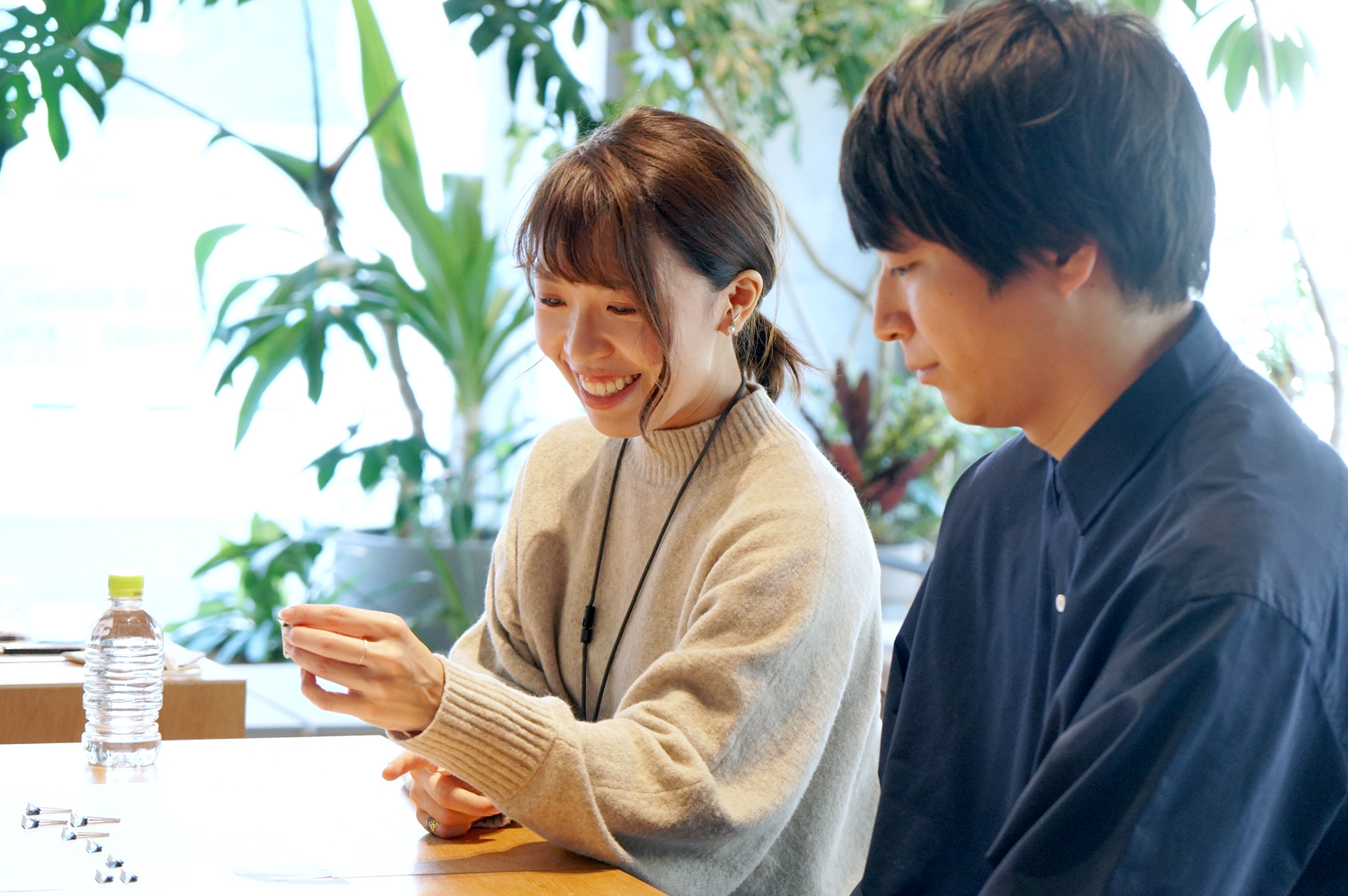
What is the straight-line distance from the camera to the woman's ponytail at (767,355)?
1.48 metres

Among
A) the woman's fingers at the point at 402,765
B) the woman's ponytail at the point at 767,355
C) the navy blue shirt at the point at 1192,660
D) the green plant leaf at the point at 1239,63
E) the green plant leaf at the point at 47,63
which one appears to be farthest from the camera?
the green plant leaf at the point at 47,63

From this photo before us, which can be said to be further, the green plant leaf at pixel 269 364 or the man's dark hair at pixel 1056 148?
the green plant leaf at pixel 269 364

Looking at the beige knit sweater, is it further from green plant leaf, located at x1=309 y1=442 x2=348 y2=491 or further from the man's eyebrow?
green plant leaf, located at x1=309 y1=442 x2=348 y2=491

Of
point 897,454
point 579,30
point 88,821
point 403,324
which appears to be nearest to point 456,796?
point 88,821

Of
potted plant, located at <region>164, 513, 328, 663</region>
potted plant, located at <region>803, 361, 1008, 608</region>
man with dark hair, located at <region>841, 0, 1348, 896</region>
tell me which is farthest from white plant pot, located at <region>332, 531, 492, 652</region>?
man with dark hair, located at <region>841, 0, 1348, 896</region>

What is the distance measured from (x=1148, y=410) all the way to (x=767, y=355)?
0.69m

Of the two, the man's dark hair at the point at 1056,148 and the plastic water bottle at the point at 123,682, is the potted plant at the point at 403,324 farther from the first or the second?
the man's dark hair at the point at 1056,148

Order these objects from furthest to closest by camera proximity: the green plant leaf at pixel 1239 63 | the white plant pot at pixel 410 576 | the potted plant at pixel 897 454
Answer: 1. the potted plant at pixel 897 454
2. the white plant pot at pixel 410 576
3. the green plant leaf at pixel 1239 63

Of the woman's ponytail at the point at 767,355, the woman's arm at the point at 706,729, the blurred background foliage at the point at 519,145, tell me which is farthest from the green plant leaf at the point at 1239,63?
the woman's arm at the point at 706,729

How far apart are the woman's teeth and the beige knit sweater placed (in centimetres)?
10

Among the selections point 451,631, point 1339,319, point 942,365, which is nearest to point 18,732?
point 942,365

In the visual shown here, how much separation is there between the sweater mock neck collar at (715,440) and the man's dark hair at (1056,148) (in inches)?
19.0

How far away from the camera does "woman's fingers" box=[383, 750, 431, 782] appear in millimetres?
1180

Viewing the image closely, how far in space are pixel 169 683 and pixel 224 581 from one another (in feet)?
7.39
